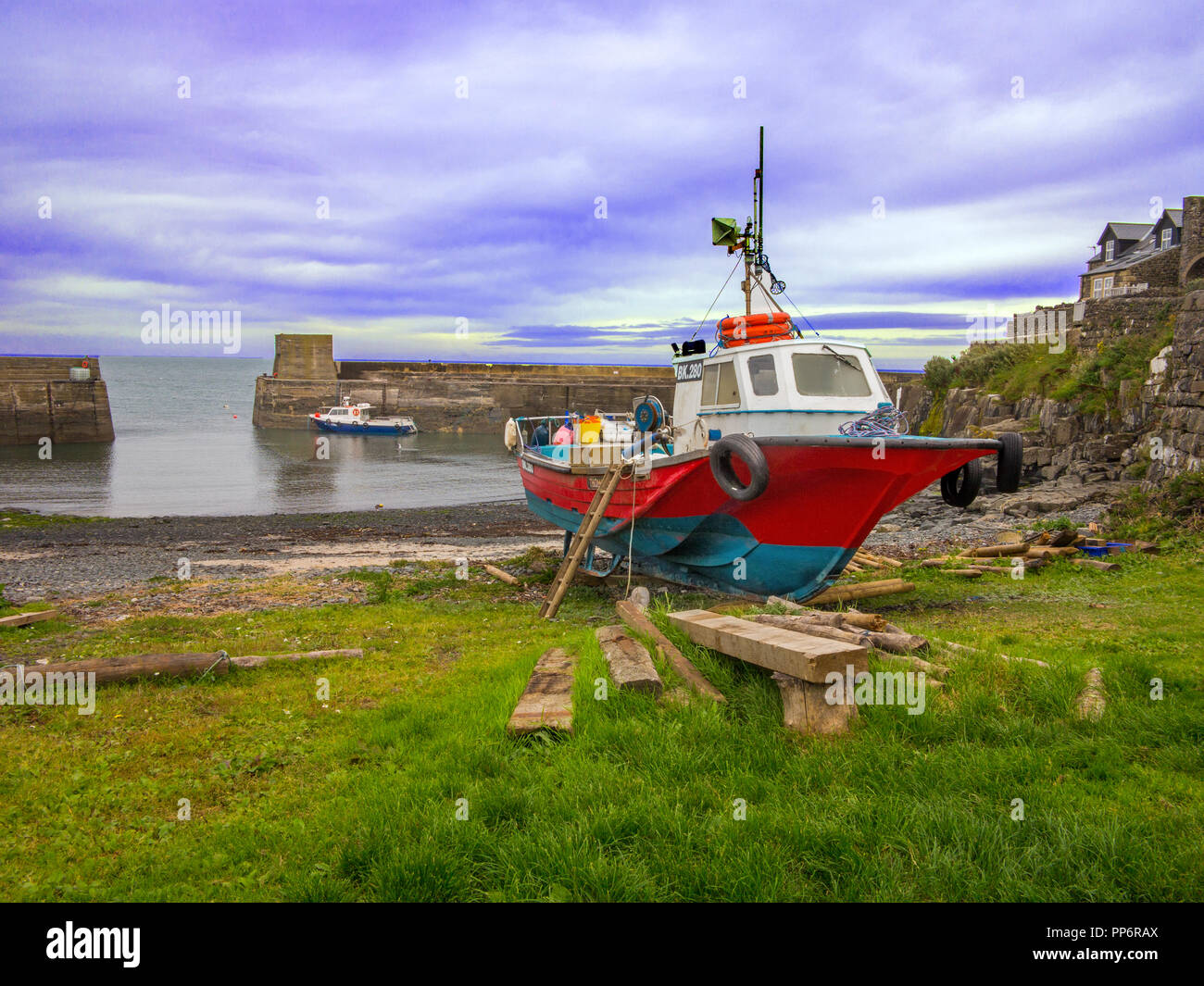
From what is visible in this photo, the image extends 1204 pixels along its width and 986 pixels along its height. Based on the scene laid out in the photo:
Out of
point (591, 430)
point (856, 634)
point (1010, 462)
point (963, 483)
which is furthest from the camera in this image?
point (591, 430)

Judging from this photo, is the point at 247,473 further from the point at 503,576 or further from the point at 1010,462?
the point at 1010,462

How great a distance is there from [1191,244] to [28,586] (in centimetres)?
3600

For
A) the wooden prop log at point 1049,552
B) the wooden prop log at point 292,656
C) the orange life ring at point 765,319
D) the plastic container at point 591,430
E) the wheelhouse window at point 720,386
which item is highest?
the orange life ring at point 765,319

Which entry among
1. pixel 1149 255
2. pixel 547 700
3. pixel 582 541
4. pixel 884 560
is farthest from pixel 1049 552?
pixel 1149 255

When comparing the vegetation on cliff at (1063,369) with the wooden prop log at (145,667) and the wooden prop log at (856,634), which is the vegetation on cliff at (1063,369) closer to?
the wooden prop log at (856,634)

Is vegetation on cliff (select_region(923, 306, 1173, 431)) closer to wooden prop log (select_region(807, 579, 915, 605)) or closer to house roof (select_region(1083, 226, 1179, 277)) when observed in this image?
→ house roof (select_region(1083, 226, 1179, 277))

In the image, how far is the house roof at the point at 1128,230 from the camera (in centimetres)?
4244

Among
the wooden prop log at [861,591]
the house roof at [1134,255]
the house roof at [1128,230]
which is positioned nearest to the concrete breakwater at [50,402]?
the wooden prop log at [861,591]

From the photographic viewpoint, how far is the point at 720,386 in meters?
11.5

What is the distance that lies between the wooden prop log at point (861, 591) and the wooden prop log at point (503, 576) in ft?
18.4

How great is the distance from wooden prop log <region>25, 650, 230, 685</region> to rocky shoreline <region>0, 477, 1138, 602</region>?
7851 mm

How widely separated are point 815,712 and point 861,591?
697 centimetres
